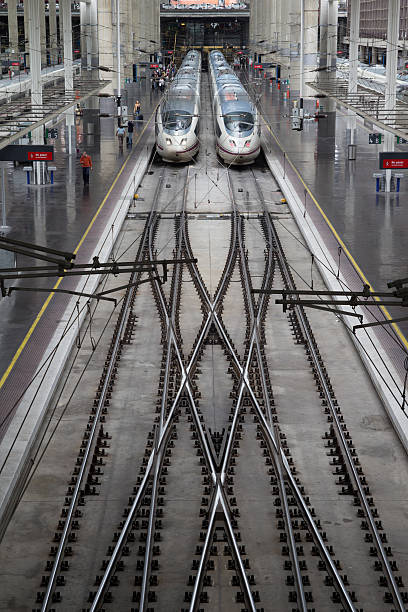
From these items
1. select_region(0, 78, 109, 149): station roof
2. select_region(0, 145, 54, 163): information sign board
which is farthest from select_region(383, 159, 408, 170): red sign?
select_region(0, 145, 54, 163): information sign board

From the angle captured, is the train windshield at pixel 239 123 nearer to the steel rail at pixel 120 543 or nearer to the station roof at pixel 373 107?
the station roof at pixel 373 107

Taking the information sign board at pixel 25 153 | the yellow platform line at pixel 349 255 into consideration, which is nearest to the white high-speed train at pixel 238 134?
the yellow platform line at pixel 349 255

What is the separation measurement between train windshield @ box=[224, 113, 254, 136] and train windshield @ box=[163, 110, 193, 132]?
5.16 ft

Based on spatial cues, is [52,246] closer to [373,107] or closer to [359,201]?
[359,201]

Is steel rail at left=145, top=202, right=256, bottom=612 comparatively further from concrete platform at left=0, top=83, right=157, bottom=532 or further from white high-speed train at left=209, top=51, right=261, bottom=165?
white high-speed train at left=209, top=51, right=261, bottom=165

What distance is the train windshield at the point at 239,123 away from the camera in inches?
1494

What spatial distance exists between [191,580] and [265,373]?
6713 millimetres

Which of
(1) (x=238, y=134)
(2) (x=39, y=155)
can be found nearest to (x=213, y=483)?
(2) (x=39, y=155)

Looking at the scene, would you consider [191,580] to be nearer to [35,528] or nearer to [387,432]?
[35,528]

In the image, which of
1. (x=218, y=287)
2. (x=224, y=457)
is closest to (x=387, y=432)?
(x=224, y=457)

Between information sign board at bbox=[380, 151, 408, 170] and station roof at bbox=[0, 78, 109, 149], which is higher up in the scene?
station roof at bbox=[0, 78, 109, 149]

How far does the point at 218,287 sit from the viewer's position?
71.8 ft

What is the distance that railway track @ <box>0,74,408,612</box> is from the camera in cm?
1041

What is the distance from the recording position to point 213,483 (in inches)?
497
